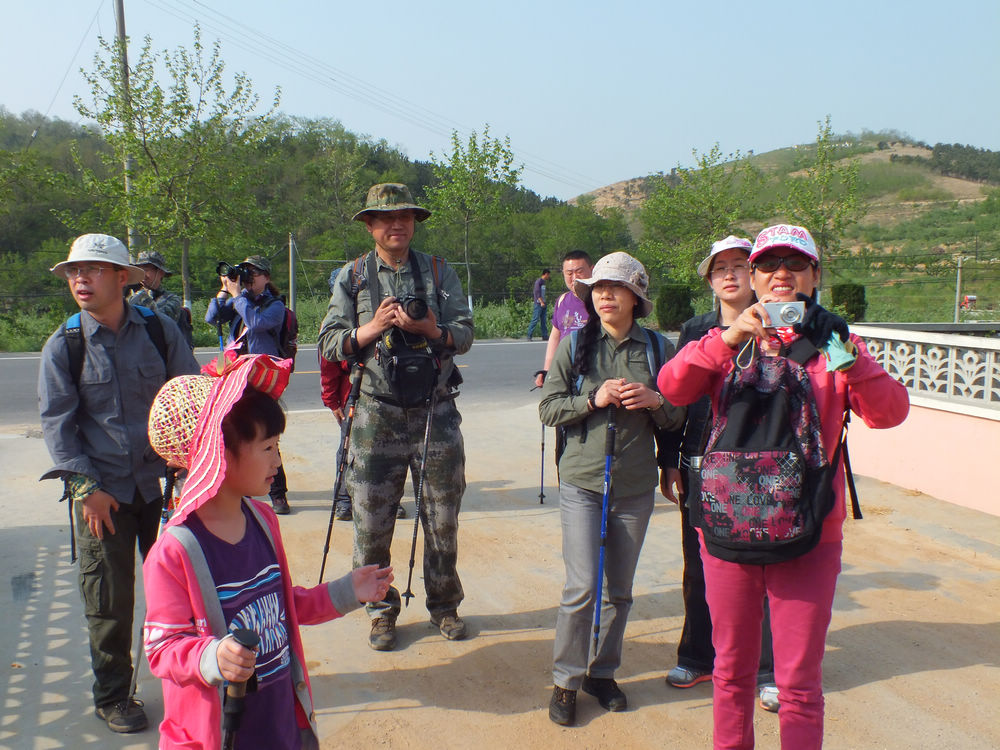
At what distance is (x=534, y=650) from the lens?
13.3 feet

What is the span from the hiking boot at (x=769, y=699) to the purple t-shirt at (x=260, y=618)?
84.8 inches

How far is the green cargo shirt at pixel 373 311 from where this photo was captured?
4.13 metres

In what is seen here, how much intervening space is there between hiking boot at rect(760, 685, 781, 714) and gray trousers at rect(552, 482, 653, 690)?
637 mm

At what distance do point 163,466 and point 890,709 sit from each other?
125 inches

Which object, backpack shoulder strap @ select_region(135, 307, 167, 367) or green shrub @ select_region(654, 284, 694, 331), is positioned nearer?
backpack shoulder strap @ select_region(135, 307, 167, 367)

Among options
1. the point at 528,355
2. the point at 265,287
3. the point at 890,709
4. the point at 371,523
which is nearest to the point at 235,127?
the point at 528,355

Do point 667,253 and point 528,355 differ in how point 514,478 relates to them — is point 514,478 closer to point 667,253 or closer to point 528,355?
point 528,355

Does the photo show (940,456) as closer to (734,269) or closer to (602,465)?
(734,269)

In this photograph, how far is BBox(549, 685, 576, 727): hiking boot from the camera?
338 cm

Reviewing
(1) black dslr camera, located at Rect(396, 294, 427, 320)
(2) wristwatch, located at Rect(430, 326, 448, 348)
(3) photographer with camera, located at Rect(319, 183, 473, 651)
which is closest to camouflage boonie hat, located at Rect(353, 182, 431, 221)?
(3) photographer with camera, located at Rect(319, 183, 473, 651)

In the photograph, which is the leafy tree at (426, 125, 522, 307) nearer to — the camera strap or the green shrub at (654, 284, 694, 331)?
the green shrub at (654, 284, 694, 331)

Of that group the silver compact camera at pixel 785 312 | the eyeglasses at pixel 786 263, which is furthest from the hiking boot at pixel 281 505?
the silver compact camera at pixel 785 312

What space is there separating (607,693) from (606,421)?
1.15m

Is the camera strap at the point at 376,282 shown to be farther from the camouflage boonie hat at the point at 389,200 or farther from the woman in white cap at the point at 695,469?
the woman in white cap at the point at 695,469
